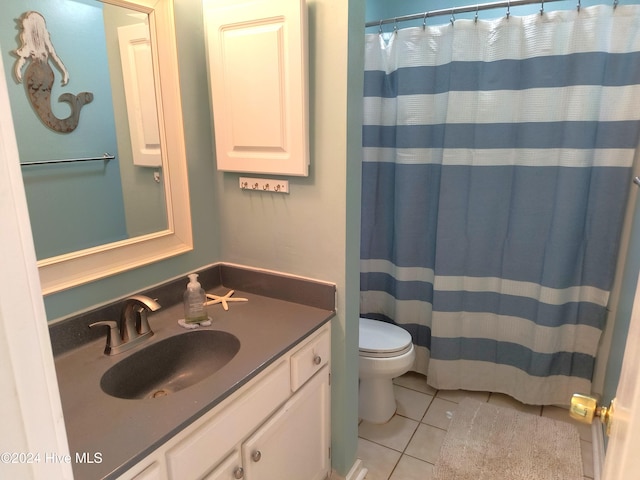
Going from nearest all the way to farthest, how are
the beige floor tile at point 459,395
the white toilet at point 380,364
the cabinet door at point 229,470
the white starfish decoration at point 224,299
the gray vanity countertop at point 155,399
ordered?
the gray vanity countertop at point 155,399 < the cabinet door at point 229,470 < the white starfish decoration at point 224,299 < the white toilet at point 380,364 < the beige floor tile at point 459,395

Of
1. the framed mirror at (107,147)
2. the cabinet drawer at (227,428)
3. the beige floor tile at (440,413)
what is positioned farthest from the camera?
the beige floor tile at (440,413)

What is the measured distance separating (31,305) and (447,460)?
201 centimetres

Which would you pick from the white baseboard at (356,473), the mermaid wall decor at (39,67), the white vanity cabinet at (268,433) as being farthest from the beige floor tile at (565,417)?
the mermaid wall decor at (39,67)

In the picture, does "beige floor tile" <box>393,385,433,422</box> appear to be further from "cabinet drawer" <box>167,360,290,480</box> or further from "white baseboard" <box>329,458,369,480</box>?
"cabinet drawer" <box>167,360,290,480</box>

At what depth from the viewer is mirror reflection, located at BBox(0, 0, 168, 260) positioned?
4.15ft

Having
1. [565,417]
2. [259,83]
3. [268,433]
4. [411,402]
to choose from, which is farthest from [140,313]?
[565,417]

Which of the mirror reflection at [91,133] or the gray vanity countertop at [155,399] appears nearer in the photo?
the gray vanity countertop at [155,399]

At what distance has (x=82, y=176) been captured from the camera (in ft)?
4.65

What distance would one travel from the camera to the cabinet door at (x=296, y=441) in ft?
4.38

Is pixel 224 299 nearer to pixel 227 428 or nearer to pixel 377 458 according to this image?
pixel 227 428

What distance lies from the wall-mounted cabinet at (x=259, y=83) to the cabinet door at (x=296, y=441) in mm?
805

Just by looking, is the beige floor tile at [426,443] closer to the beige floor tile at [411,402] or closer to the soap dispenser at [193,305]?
the beige floor tile at [411,402]

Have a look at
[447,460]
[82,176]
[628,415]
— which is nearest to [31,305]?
[628,415]

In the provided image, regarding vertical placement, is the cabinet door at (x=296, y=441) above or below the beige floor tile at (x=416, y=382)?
above
